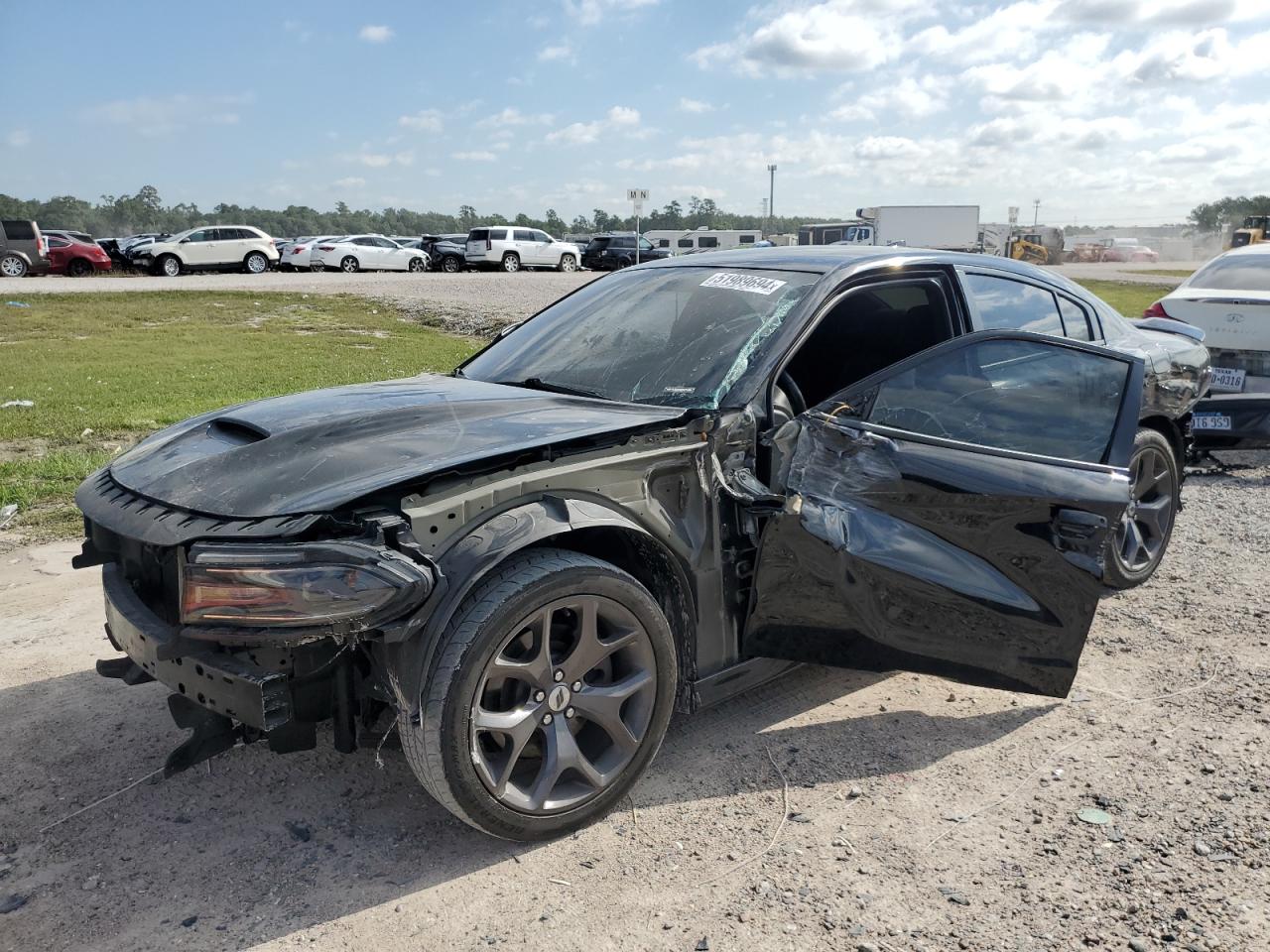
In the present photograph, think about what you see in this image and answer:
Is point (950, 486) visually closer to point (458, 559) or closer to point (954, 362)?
point (954, 362)

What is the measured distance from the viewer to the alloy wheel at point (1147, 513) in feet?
15.6

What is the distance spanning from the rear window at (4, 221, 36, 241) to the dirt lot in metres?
26.8

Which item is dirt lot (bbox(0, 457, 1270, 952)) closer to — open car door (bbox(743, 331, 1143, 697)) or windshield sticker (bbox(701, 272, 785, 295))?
open car door (bbox(743, 331, 1143, 697))

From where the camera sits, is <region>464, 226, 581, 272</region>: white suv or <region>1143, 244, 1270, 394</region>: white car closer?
<region>1143, 244, 1270, 394</region>: white car

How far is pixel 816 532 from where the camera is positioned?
3084 millimetres

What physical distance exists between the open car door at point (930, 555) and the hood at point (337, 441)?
558 millimetres

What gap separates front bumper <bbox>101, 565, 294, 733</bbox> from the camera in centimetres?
248

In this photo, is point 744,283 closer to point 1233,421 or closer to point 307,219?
point 1233,421

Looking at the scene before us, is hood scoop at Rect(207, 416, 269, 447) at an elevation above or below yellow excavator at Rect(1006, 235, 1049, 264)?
below

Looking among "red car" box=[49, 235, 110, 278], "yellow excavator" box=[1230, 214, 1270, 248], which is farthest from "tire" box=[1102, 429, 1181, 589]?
"yellow excavator" box=[1230, 214, 1270, 248]

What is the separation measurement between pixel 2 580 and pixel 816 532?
4.33 meters

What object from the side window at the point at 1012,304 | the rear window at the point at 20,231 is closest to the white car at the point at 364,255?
the rear window at the point at 20,231

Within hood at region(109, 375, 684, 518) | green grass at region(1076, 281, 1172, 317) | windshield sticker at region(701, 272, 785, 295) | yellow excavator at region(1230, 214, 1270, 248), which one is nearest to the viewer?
hood at region(109, 375, 684, 518)

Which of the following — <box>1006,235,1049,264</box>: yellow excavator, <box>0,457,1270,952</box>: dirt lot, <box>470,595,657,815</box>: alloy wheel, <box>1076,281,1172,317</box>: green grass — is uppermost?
<box>1006,235,1049,264</box>: yellow excavator
